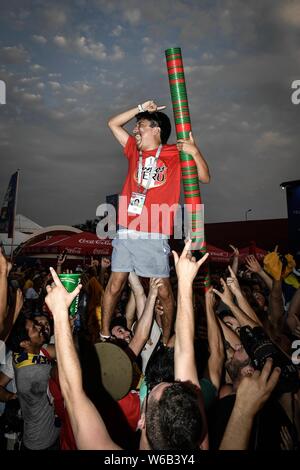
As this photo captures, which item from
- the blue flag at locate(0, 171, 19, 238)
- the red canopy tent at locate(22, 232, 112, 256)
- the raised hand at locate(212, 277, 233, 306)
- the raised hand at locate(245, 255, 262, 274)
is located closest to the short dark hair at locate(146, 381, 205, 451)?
the raised hand at locate(212, 277, 233, 306)

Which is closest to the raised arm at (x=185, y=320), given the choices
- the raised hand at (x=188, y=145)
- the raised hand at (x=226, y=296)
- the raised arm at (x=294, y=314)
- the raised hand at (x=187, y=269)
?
the raised hand at (x=187, y=269)

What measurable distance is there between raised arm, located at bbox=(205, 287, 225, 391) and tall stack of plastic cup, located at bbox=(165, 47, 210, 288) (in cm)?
32

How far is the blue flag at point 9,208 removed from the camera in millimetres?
12188

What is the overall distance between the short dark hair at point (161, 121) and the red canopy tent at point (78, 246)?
404 inches

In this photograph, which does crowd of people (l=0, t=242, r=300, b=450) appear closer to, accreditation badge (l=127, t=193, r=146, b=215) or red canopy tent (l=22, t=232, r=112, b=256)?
accreditation badge (l=127, t=193, r=146, b=215)

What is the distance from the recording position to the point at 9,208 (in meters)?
12.4

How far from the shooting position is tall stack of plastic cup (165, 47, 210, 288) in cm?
305

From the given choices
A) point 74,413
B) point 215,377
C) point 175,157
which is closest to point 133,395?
point 215,377

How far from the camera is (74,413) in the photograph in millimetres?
1763

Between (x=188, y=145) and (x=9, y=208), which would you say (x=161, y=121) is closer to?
(x=188, y=145)

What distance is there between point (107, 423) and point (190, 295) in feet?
3.51

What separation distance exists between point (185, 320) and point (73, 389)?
0.76 m

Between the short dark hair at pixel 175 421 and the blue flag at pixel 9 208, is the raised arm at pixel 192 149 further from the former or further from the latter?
the blue flag at pixel 9 208

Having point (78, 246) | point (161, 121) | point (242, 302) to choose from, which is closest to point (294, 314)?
point (242, 302)
